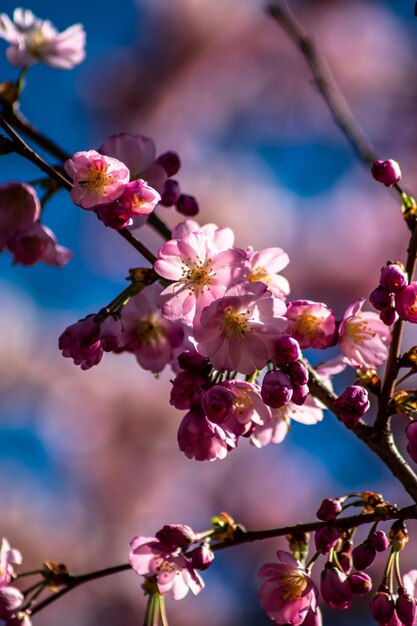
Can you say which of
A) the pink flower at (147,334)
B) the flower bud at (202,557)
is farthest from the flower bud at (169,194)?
the flower bud at (202,557)

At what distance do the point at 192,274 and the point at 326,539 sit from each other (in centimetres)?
39

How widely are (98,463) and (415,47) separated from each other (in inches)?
158

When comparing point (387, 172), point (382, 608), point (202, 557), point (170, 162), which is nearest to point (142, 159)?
point (170, 162)

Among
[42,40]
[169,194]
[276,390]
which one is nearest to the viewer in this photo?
[276,390]

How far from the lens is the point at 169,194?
1.32 m

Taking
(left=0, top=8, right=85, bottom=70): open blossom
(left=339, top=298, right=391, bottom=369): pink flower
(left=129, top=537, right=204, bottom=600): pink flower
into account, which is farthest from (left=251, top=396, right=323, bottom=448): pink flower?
(left=0, top=8, right=85, bottom=70): open blossom

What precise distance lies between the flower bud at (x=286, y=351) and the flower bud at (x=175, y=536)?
0.29 meters

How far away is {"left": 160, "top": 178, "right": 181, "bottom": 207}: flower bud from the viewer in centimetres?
132

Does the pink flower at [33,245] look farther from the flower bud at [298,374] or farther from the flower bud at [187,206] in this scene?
the flower bud at [298,374]

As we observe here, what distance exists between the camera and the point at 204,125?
6105 mm

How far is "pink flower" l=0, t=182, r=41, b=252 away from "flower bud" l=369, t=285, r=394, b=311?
621 mm

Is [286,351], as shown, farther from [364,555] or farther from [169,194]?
[169,194]

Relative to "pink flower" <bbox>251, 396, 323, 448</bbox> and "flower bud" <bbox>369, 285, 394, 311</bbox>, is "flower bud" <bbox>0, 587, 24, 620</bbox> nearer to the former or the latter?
"pink flower" <bbox>251, 396, 323, 448</bbox>

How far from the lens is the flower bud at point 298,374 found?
3.22 ft
